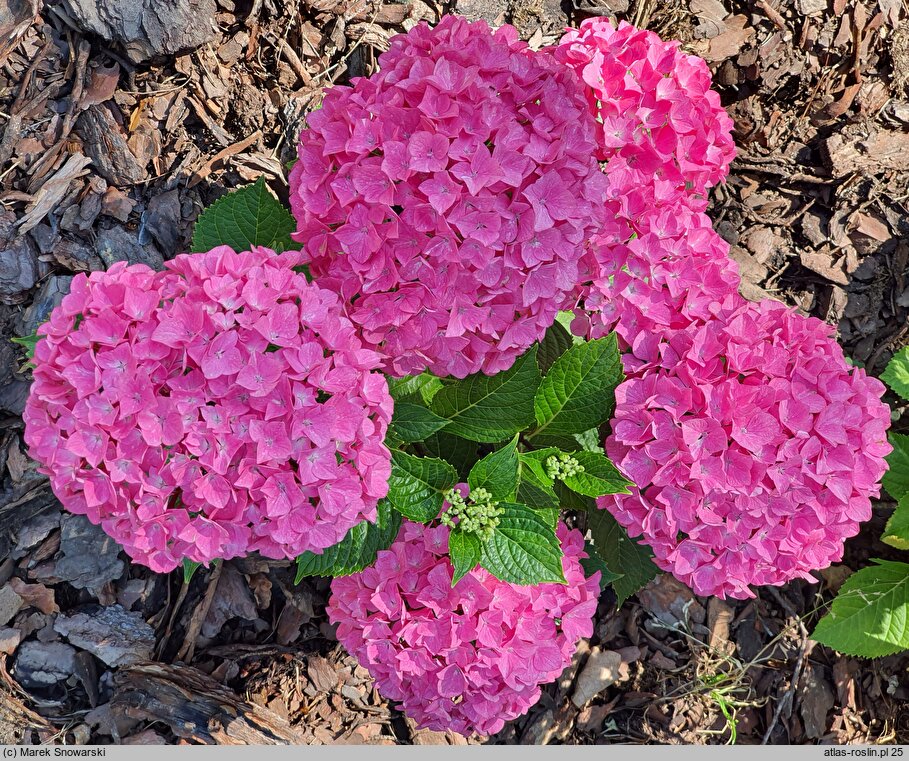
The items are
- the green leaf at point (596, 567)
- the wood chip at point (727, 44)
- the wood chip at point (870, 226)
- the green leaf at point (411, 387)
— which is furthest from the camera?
the wood chip at point (870, 226)

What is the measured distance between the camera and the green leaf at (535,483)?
2102mm

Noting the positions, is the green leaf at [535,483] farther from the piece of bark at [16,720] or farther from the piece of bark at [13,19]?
the piece of bark at [13,19]

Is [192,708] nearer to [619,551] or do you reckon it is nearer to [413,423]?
[413,423]

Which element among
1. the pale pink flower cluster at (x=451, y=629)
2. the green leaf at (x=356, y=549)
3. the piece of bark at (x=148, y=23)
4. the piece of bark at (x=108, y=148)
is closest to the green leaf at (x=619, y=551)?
the pale pink flower cluster at (x=451, y=629)

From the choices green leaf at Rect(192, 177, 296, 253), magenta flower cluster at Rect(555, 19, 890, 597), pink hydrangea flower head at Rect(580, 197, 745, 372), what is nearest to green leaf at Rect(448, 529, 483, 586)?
magenta flower cluster at Rect(555, 19, 890, 597)

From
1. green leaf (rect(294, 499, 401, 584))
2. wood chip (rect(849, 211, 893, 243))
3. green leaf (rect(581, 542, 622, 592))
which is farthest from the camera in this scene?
wood chip (rect(849, 211, 893, 243))

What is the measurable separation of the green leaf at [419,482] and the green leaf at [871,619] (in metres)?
1.82

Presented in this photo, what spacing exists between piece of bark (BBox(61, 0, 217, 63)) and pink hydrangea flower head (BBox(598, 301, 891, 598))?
225 cm

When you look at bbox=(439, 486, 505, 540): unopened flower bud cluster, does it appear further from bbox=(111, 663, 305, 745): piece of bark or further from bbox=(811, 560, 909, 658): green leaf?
bbox=(811, 560, 909, 658): green leaf

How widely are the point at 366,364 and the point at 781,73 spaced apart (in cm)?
261

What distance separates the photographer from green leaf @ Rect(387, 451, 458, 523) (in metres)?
2.11

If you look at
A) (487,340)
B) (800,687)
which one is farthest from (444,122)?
(800,687)

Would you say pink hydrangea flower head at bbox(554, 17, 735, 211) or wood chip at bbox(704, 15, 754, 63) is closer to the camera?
pink hydrangea flower head at bbox(554, 17, 735, 211)

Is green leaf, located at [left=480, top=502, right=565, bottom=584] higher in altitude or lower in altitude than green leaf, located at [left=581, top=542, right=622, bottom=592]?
higher
